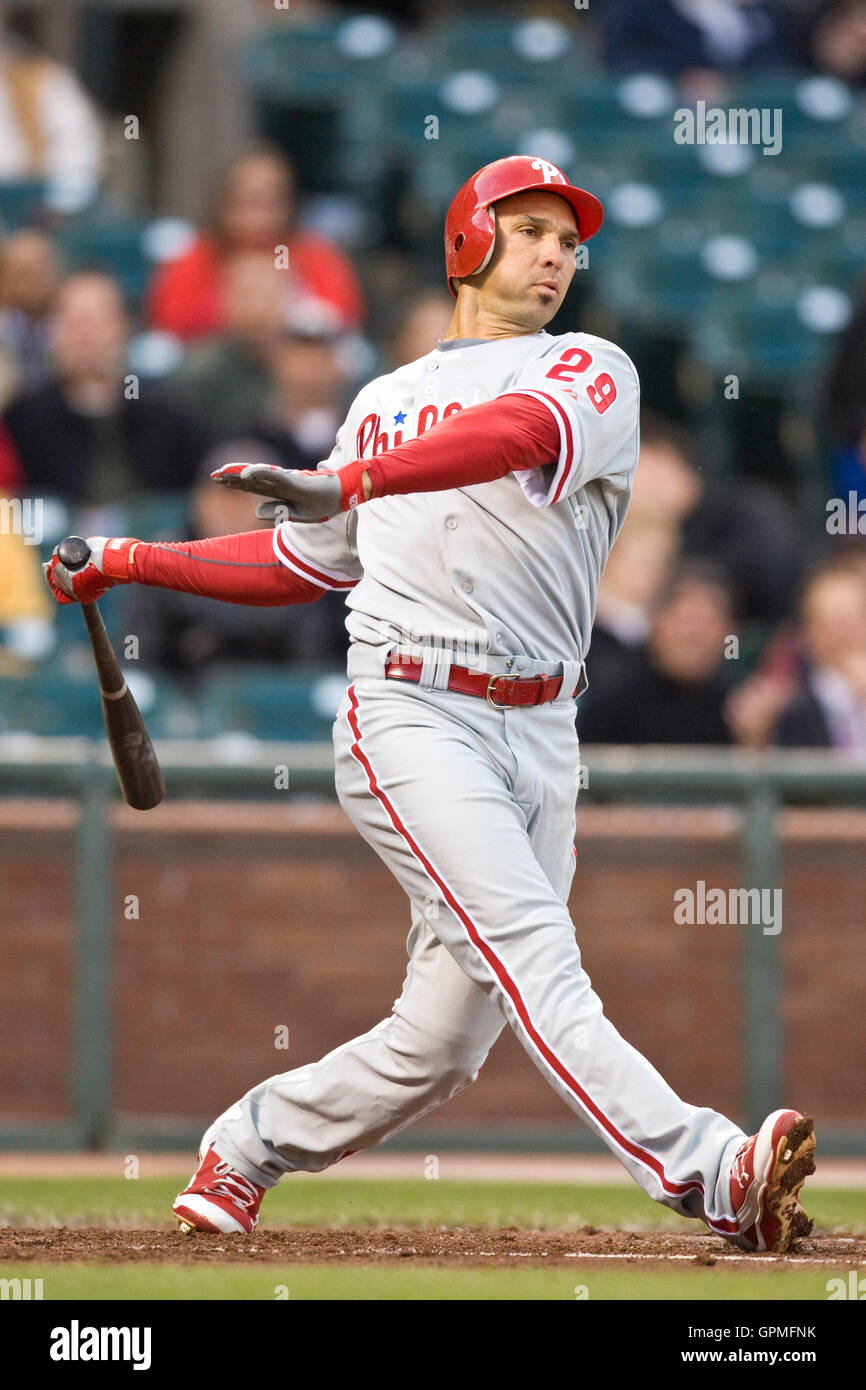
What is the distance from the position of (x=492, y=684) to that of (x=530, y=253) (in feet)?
2.53

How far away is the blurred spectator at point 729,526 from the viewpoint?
8.07m

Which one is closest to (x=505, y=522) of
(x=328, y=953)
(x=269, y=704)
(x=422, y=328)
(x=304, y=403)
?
(x=328, y=953)

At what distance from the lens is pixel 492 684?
3660mm

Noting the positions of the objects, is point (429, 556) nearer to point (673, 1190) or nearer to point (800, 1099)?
point (673, 1190)

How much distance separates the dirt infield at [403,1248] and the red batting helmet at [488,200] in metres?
1.73

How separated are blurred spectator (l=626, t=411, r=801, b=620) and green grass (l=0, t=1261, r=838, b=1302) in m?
4.81

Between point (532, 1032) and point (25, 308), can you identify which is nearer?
point (532, 1032)

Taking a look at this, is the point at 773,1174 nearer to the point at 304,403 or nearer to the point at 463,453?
the point at 463,453

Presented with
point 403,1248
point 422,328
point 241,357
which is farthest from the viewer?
point 241,357

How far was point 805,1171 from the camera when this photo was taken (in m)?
3.38

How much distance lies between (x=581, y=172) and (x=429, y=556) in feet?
21.8

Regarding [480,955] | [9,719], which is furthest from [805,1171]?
[9,719]

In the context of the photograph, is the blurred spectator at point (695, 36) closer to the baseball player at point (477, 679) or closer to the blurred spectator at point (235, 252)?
the blurred spectator at point (235, 252)

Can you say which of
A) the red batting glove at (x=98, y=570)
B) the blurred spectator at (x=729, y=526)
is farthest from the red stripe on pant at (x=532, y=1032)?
the blurred spectator at (x=729, y=526)
